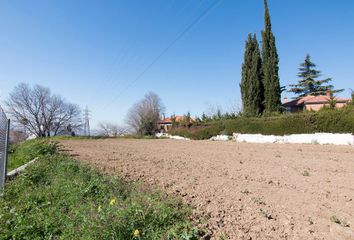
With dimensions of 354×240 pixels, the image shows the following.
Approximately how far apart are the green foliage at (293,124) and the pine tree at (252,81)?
405 centimetres

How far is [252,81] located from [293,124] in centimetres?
1038

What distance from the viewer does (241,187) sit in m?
3.76

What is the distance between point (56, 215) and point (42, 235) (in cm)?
41

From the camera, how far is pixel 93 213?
2643 mm

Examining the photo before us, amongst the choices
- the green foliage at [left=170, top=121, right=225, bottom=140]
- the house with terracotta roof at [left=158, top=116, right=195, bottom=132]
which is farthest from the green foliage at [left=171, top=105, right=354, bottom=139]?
the house with terracotta roof at [left=158, top=116, right=195, bottom=132]

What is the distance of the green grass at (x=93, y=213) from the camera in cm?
218

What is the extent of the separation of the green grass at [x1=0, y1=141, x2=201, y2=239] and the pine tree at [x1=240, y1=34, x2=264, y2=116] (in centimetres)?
2365

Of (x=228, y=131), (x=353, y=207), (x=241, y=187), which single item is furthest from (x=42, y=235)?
(x=228, y=131)

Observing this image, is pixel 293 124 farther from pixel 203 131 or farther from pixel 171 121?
pixel 171 121

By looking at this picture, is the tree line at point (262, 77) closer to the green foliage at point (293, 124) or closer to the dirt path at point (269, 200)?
the green foliage at point (293, 124)

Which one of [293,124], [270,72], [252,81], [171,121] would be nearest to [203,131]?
[252,81]

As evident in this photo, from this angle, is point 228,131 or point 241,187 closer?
point 241,187

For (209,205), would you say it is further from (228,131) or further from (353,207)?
(228,131)

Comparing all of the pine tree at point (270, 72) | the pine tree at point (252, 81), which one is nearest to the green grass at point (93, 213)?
the pine tree at point (270, 72)
